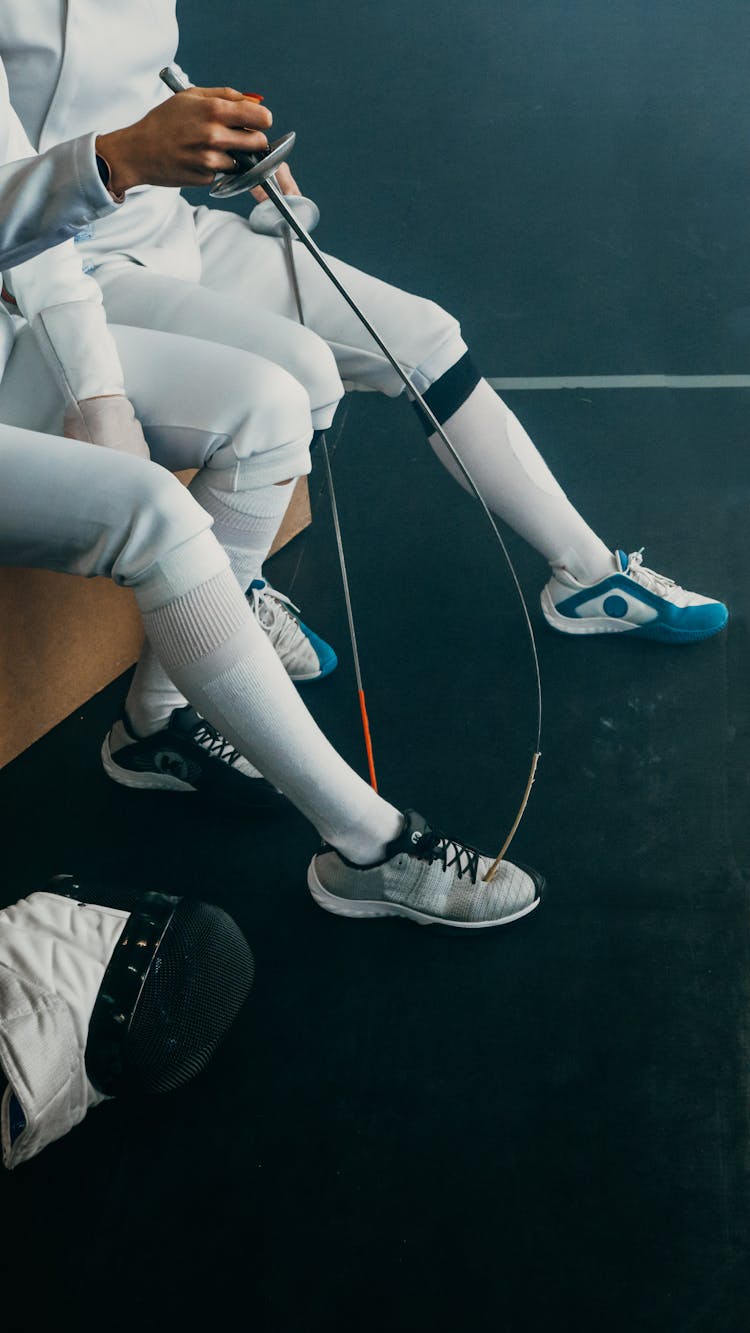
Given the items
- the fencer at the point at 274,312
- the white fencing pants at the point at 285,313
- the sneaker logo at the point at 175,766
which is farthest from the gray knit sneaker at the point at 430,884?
the white fencing pants at the point at 285,313

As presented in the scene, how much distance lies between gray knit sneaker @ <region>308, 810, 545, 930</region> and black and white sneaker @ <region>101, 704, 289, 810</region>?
186 millimetres

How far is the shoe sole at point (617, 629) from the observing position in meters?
1.72

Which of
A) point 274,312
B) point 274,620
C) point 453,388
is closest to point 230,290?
point 274,312

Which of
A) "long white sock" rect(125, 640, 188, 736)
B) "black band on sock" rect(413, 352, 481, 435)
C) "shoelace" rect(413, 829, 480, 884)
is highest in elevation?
"black band on sock" rect(413, 352, 481, 435)

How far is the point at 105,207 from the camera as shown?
1101 millimetres

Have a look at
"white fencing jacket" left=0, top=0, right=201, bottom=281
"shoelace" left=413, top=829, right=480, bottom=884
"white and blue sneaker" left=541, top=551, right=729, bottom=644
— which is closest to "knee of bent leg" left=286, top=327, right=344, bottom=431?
"white fencing jacket" left=0, top=0, right=201, bottom=281

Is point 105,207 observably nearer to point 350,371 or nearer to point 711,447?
point 350,371

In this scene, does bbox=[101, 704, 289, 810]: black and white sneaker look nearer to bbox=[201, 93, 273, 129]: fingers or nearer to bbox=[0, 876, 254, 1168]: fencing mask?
bbox=[0, 876, 254, 1168]: fencing mask

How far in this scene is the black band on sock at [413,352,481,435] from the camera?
5.26ft

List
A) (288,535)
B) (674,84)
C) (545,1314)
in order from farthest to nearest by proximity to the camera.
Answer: (674,84)
(288,535)
(545,1314)

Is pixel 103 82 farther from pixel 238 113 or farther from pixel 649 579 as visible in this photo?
pixel 649 579

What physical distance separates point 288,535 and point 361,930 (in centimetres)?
84

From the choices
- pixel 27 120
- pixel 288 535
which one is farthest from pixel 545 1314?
pixel 27 120

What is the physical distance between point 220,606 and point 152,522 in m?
0.11
